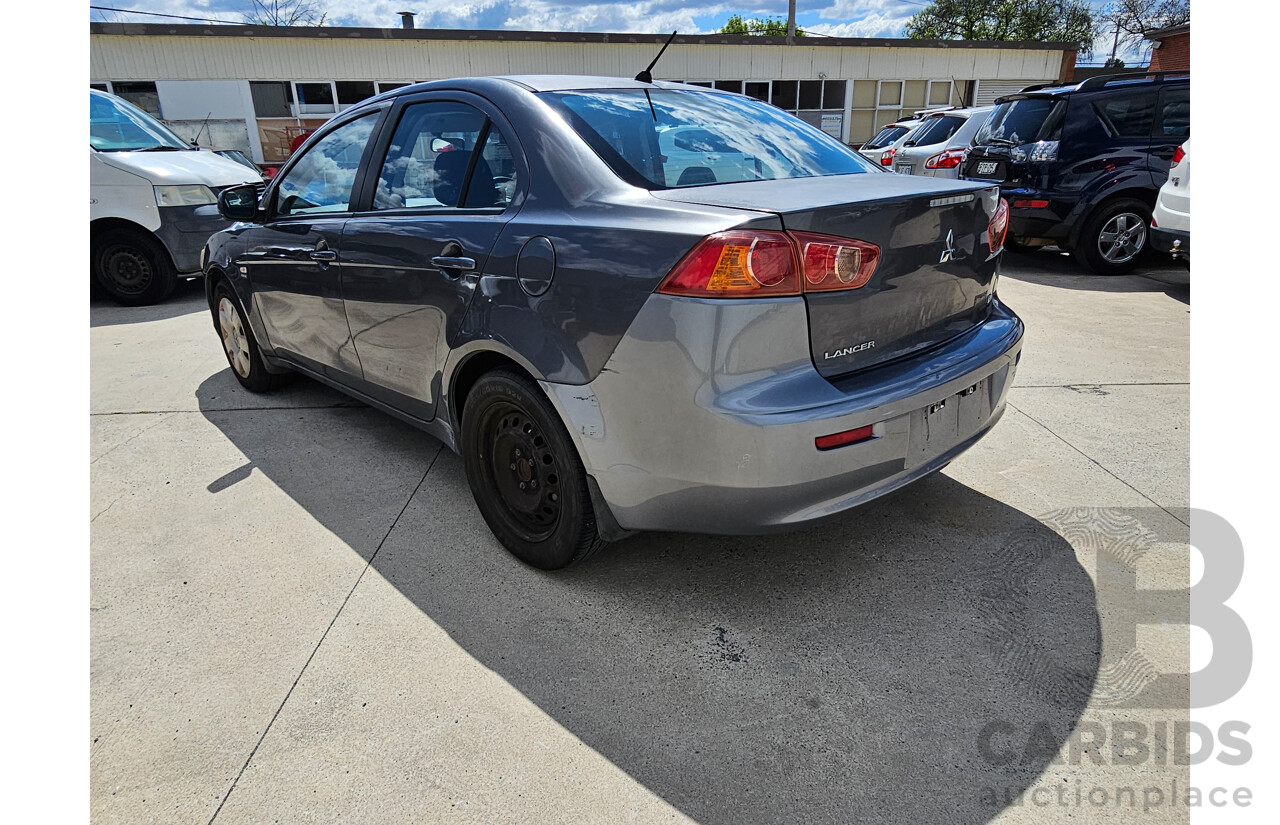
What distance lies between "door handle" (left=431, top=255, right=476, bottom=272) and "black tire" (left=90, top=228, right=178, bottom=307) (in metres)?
6.27

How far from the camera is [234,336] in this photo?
4730mm

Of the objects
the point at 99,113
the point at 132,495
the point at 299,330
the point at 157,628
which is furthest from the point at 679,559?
the point at 99,113

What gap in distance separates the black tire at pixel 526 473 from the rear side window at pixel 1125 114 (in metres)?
7.59

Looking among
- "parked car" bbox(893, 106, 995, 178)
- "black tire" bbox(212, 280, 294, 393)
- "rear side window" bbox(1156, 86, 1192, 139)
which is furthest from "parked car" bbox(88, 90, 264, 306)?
"rear side window" bbox(1156, 86, 1192, 139)

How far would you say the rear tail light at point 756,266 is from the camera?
1.96m

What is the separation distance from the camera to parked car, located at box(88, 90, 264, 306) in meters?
7.11

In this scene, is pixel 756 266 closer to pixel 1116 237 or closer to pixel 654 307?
pixel 654 307

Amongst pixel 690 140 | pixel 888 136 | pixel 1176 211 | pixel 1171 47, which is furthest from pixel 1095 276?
pixel 1171 47

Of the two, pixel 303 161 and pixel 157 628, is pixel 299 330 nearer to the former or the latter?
pixel 303 161

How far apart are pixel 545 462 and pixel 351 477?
1.51 metres

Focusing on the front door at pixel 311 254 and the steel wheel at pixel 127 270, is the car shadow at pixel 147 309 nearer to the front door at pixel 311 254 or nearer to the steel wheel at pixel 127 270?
the steel wheel at pixel 127 270

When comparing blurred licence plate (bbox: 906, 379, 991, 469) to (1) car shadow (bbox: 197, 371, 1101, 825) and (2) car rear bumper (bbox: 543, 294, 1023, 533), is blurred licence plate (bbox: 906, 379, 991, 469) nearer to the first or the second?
(2) car rear bumper (bbox: 543, 294, 1023, 533)

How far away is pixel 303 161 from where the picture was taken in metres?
3.85

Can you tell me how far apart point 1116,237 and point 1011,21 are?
49.3 m
